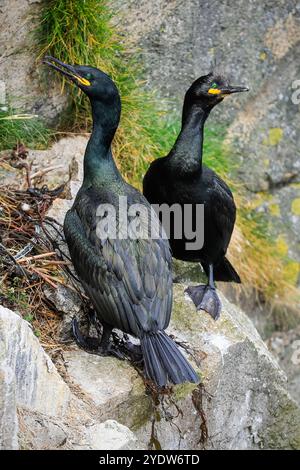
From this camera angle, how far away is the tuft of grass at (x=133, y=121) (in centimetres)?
650

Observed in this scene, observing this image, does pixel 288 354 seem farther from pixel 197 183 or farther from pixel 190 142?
pixel 190 142

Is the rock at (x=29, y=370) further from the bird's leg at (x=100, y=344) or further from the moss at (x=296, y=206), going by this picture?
the moss at (x=296, y=206)

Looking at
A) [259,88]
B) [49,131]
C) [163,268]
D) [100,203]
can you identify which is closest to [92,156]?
[100,203]

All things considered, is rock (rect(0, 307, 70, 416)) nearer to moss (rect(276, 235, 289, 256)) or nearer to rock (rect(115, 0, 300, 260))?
rock (rect(115, 0, 300, 260))

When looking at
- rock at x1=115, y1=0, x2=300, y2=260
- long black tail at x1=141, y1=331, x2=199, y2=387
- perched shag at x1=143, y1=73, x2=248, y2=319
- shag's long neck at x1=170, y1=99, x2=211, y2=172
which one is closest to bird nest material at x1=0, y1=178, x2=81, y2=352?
long black tail at x1=141, y1=331, x2=199, y2=387

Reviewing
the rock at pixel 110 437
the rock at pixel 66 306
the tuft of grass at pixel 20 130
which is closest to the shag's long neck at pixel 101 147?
the rock at pixel 66 306

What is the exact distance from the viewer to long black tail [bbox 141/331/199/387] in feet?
15.2

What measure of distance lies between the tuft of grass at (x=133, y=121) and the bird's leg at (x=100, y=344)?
1.92 meters

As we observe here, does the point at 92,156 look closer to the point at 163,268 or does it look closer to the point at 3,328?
the point at 163,268

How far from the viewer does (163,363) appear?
15.3 ft

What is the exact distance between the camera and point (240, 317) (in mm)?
6055
